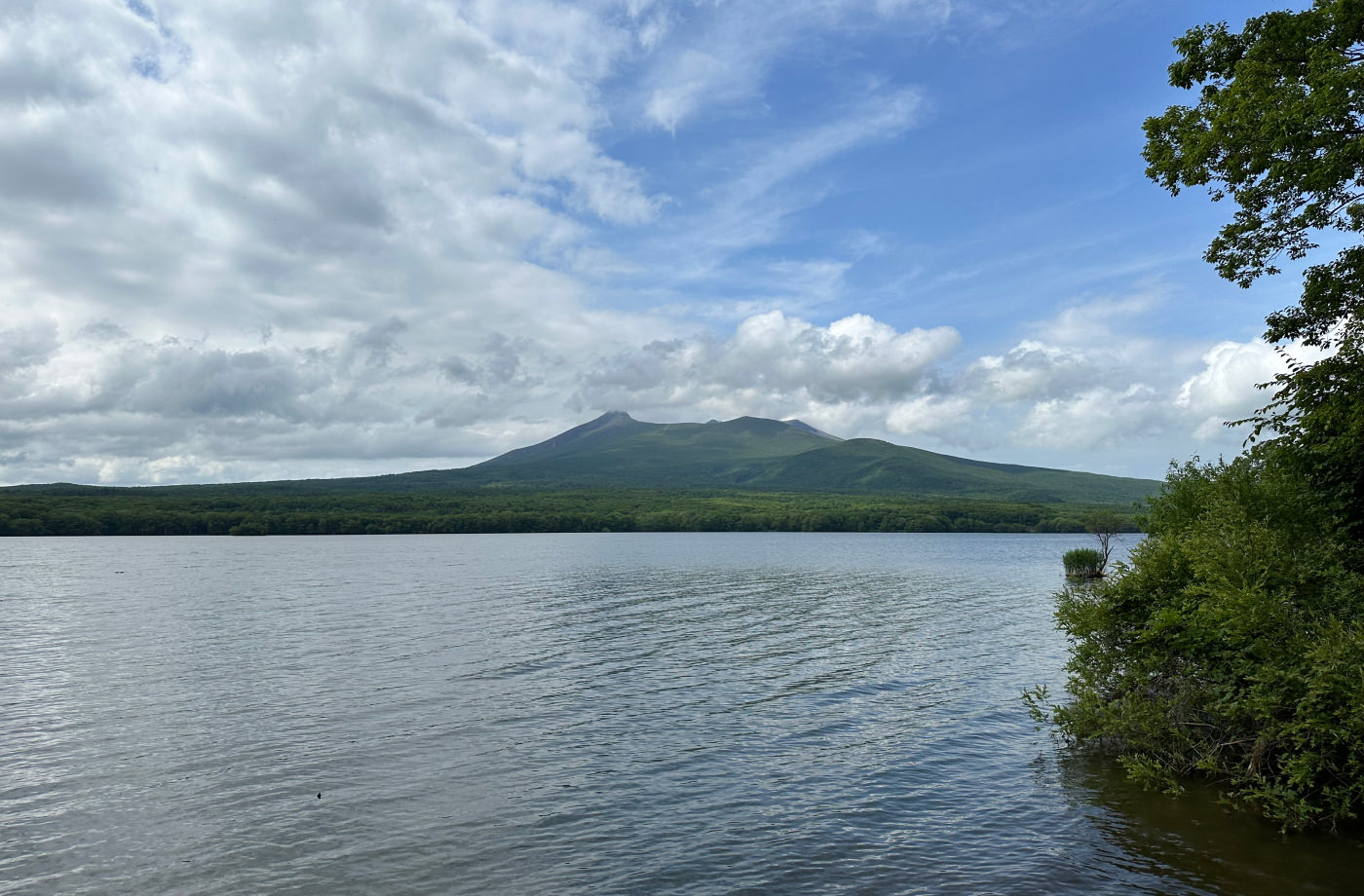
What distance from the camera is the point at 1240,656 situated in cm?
1530

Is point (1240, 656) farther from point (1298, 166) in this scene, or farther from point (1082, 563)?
point (1082, 563)

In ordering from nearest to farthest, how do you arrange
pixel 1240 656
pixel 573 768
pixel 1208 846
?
1. pixel 1208 846
2. pixel 1240 656
3. pixel 573 768

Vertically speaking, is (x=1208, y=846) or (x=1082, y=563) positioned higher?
(x=1082, y=563)

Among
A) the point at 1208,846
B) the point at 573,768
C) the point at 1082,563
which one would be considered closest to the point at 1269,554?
the point at 1208,846

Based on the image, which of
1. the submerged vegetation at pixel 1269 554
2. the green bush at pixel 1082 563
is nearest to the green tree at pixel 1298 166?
the submerged vegetation at pixel 1269 554

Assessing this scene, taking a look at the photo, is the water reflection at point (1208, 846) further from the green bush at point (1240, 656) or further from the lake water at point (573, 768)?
the green bush at point (1240, 656)

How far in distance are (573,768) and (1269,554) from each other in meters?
15.5

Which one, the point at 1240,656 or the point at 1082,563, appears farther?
the point at 1082,563

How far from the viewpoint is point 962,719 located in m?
23.5

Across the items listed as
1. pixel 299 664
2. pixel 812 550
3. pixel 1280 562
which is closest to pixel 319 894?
pixel 1280 562

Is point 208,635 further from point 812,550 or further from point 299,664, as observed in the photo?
point 812,550

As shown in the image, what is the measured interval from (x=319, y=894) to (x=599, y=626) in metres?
29.5

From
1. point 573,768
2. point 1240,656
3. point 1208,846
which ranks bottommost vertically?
point 573,768

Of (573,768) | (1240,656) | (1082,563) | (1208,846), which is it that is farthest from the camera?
(1082,563)
